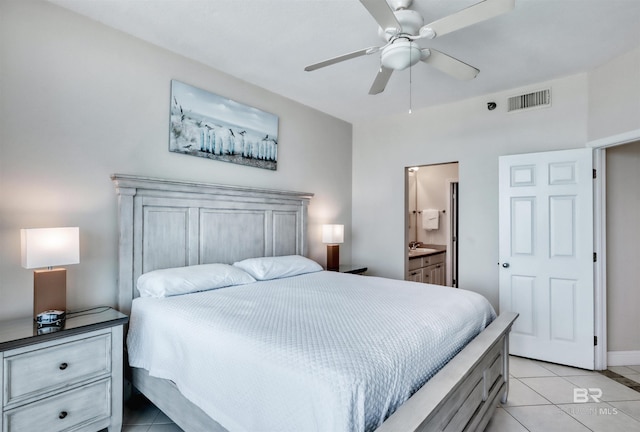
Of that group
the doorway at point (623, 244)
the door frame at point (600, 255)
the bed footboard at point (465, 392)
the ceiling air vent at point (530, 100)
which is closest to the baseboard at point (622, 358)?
the doorway at point (623, 244)

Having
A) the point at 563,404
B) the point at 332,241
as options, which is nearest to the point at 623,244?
the point at 563,404

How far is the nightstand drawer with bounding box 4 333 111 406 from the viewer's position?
1613 millimetres

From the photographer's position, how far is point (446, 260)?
5660 mm

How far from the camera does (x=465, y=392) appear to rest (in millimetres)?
1615

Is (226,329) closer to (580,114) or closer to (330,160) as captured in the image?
(330,160)

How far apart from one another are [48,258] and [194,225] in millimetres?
1058

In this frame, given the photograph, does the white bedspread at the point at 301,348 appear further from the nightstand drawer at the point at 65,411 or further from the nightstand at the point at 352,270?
the nightstand at the point at 352,270

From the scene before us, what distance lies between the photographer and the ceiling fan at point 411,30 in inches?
→ 60.7

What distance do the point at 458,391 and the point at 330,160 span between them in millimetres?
3246

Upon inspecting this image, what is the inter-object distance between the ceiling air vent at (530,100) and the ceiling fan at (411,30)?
1.66m

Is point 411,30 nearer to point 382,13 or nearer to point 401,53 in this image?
point 401,53

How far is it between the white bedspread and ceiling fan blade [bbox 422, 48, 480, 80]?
1.46 meters

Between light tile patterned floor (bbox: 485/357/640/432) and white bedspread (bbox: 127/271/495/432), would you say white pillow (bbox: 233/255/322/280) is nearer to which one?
white bedspread (bbox: 127/271/495/432)

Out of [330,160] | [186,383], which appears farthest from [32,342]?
[330,160]
